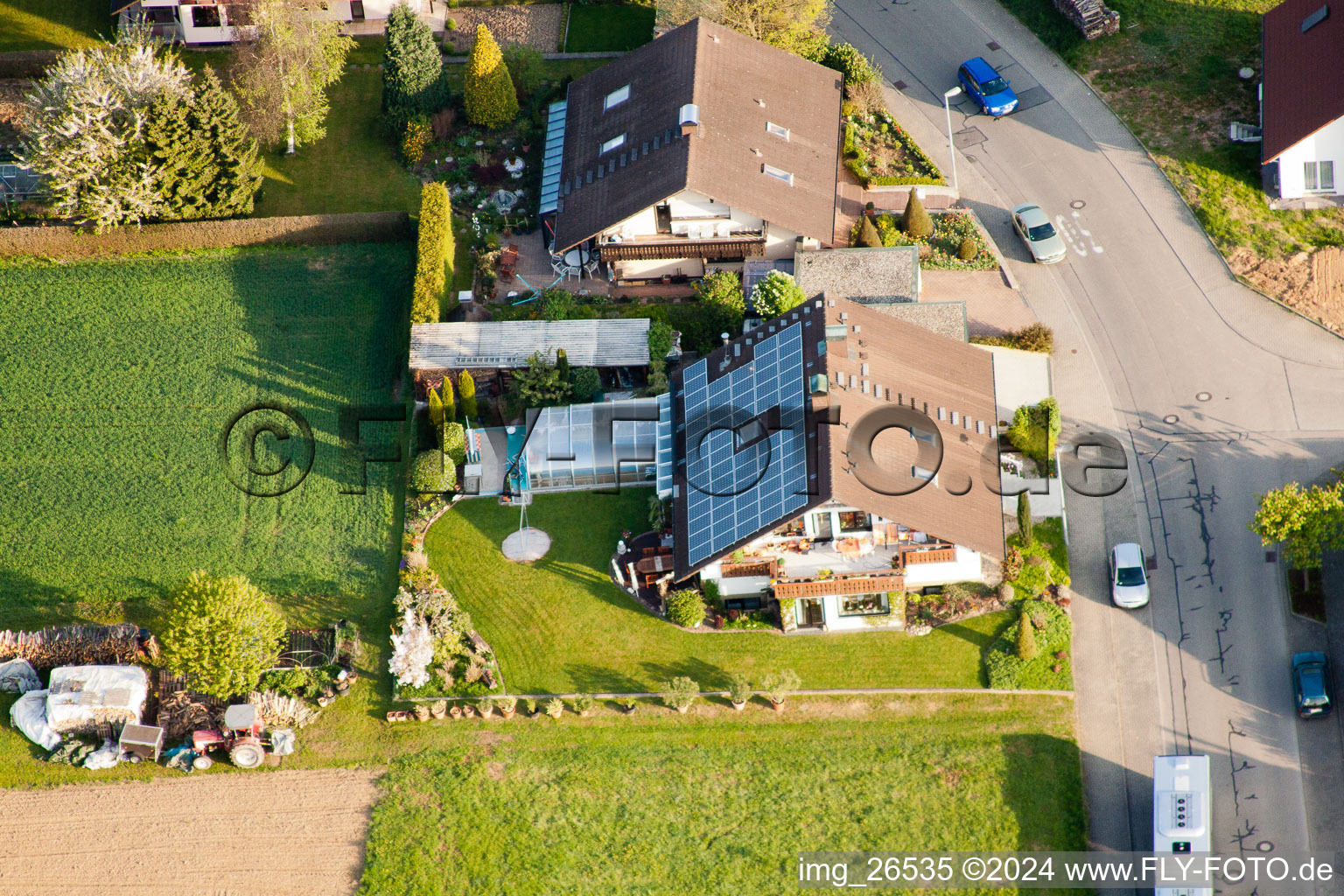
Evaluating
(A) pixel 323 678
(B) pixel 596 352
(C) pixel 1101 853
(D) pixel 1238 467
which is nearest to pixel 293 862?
(A) pixel 323 678

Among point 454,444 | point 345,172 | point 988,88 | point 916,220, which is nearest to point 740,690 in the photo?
point 454,444

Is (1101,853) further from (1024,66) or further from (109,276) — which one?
(109,276)

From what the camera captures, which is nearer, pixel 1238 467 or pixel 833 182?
pixel 1238 467

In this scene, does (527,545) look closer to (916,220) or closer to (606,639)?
(606,639)

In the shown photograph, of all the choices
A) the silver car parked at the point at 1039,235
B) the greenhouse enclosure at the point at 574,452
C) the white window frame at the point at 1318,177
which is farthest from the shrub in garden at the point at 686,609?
the white window frame at the point at 1318,177

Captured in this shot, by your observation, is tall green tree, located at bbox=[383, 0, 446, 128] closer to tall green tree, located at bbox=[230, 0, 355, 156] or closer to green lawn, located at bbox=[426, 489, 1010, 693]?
tall green tree, located at bbox=[230, 0, 355, 156]

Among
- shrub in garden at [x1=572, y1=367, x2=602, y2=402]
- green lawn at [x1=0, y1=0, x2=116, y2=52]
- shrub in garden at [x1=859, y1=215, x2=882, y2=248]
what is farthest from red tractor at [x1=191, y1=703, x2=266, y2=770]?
green lawn at [x1=0, y1=0, x2=116, y2=52]
